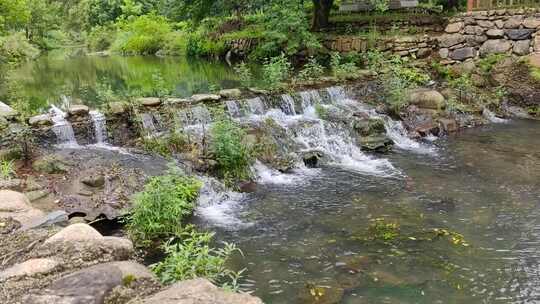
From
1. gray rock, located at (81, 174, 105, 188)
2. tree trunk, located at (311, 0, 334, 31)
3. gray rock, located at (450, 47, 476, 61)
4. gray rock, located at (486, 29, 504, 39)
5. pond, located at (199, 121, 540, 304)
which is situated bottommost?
pond, located at (199, 121, 540, 304)

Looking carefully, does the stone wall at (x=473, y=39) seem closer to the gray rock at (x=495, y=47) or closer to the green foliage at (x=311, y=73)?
the gray rock at (x=495, y=47)

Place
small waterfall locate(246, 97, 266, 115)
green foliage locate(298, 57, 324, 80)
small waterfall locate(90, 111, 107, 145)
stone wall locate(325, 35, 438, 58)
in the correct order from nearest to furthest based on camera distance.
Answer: small waterfall locate(90, 111, 107, 145)
small waterfall locate(246, 97, 266, 115)
green foliage locate(298, 57, 324, 80)
stone wall locate(325, 35, 438, 58)

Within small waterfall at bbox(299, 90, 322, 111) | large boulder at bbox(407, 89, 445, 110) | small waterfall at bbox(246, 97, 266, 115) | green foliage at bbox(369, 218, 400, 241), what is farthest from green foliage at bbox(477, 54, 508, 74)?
green foliage at bbox(369, 218, 400, 241)

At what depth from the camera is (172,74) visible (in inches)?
742

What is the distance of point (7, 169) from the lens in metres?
6.83

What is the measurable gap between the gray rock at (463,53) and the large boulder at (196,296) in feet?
45.6

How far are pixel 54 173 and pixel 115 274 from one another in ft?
15.9

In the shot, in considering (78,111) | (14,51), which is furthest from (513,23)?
(14,51)

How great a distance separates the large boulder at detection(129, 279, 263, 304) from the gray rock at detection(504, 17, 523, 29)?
1370cm

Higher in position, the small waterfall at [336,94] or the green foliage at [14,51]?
the green foliage at [14,51]

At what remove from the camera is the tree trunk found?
19.0 m

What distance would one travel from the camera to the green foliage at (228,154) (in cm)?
845

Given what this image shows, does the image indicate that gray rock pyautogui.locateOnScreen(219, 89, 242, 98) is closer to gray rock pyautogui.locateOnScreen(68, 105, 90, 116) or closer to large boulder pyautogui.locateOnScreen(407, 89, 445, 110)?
gray rock pyautogui.locateOnScreen(68, 105, 90, 116)

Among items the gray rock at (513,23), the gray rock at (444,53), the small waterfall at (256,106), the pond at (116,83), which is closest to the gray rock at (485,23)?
the gray rock at (513,23)
